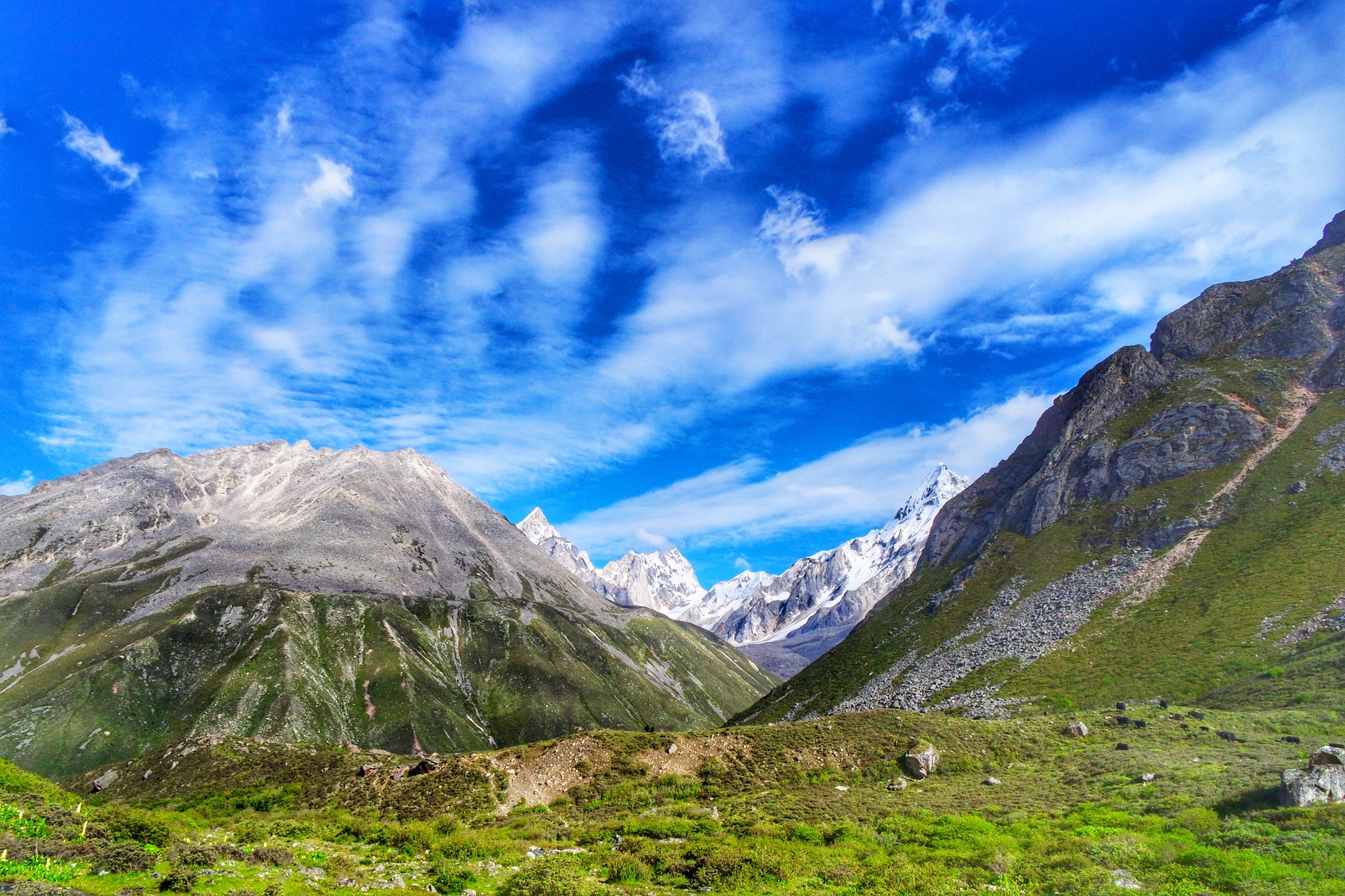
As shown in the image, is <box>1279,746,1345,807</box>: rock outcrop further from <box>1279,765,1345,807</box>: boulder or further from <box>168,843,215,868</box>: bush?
<box>168,843,215,868</box>: bush

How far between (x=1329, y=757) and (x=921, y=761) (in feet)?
86.0

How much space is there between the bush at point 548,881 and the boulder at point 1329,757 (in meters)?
37.4

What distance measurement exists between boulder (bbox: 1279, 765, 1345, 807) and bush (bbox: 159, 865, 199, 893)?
47709 mm

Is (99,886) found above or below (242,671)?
below

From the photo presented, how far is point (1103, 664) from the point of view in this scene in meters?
84.2

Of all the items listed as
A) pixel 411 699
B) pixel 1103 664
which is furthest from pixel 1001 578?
pixel 411 699

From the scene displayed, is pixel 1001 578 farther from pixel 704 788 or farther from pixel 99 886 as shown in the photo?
pixel 99 886

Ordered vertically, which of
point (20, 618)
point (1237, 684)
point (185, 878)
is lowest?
point (1237, 684)

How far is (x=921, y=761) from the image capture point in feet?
166

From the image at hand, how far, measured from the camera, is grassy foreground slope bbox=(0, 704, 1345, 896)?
24281 mm

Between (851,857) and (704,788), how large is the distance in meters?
21.7

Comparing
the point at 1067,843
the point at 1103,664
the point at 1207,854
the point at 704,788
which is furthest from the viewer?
the point at 1103,664

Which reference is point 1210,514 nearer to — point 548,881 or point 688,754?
point 688,754

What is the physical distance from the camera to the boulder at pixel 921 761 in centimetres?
5019
